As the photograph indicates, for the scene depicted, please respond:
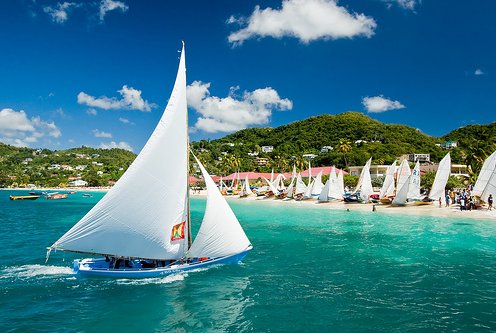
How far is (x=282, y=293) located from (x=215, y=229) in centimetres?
493

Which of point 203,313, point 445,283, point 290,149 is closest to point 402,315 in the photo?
point 445,283

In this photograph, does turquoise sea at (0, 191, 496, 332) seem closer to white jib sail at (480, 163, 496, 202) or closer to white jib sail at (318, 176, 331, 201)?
white jib sail at (480, 163, 496, 202)

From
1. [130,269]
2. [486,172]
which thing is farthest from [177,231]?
[486,172]

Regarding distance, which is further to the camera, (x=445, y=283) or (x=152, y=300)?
(x=445, y=283)

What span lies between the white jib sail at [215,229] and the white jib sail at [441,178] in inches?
1495

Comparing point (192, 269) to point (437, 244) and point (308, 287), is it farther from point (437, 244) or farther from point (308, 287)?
point (437, 244)

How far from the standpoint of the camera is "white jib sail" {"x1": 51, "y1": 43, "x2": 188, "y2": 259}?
17.5m

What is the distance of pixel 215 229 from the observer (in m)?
19.0

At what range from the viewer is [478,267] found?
22.0 metres

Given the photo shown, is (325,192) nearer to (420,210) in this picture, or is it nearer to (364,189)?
(364,189)

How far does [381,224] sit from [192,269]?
29.7m

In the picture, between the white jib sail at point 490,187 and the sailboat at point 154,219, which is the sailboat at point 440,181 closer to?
the white jib sail at point 490,187

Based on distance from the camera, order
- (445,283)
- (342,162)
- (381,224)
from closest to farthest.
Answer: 1. (445,283)
2. (381,224)
3. (342,162)

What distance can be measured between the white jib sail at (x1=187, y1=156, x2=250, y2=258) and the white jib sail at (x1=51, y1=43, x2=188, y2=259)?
1399 millimetres
